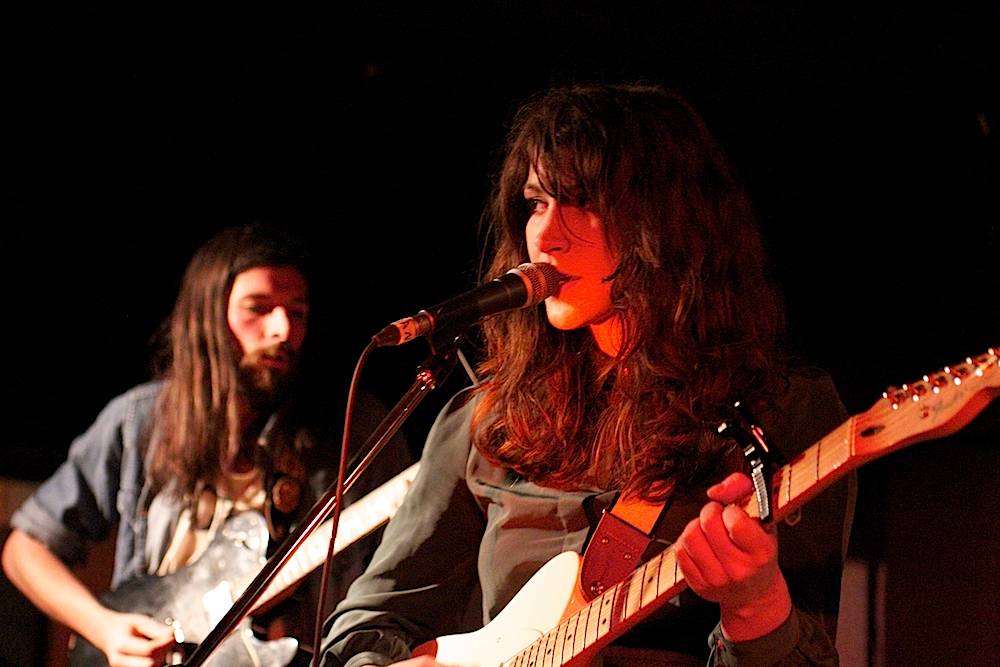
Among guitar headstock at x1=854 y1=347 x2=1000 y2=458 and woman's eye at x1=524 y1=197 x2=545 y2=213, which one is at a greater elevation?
woman's eye at x1=524 y1=197 x2=545 y2=213

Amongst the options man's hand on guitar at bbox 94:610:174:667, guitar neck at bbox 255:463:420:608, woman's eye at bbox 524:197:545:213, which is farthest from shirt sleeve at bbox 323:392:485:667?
man's hand on guitar at bbox 94:610:174:667

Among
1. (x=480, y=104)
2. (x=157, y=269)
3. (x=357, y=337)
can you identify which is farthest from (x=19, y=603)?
(x=480, y=104)

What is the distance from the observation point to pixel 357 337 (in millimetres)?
3492

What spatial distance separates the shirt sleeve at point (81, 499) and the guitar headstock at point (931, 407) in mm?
2348

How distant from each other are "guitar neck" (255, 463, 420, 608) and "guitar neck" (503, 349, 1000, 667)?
1.05 m

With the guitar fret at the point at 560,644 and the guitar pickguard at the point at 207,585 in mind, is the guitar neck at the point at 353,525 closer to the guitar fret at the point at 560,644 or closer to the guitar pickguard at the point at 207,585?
the guitar pickguard at the point at 207,585

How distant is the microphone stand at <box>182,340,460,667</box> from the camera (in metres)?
1.59

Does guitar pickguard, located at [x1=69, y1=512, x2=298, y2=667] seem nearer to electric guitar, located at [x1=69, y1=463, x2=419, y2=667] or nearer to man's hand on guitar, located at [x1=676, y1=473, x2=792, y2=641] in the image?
electric guitar, located at [x1=69, y1=463, x2=419, y2=667]

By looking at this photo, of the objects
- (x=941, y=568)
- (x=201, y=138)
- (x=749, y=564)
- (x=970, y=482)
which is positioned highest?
(x=201, y=138)

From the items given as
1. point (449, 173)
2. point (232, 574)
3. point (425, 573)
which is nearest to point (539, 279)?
point (425, 573)

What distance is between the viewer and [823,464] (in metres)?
1.45

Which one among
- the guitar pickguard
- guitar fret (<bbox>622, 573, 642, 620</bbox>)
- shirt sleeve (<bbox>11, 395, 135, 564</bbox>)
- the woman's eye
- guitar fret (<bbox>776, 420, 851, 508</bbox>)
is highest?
the woman's eye

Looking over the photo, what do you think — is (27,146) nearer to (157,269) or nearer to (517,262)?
(157,269)

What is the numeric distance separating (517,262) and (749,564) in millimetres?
889
